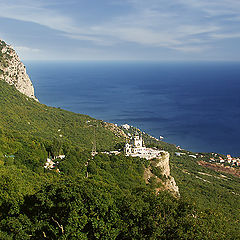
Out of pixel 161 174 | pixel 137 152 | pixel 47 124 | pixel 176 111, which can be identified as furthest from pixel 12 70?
pixel 176 111

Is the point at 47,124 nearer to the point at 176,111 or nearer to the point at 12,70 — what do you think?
the point at 12,70

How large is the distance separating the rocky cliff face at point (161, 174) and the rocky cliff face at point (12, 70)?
42635mm

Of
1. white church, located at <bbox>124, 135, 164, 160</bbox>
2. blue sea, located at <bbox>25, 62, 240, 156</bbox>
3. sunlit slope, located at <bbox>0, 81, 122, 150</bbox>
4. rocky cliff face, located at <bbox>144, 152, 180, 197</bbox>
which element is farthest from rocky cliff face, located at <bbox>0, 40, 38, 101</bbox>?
rocky cliff face, located at <bbox>144, 152, 180, 197</bbox>

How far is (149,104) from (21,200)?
367 ft

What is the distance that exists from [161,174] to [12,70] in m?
47.5

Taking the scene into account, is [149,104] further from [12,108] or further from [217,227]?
[217,227]

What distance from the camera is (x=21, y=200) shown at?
44.9 ft

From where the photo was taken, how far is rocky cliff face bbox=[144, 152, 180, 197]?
31.2 m

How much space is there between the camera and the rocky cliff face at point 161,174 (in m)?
31.2

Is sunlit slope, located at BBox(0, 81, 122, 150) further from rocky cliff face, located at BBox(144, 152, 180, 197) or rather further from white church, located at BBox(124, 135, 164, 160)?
rocky cliff face, located at BBox(144, 152, 180, 197)

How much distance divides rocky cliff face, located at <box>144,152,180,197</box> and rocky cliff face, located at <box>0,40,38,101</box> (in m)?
42.6

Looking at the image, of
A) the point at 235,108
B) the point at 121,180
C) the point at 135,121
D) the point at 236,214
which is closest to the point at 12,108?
the point at 121,180

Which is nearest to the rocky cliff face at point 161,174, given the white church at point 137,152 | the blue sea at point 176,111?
the white church at point 137,152

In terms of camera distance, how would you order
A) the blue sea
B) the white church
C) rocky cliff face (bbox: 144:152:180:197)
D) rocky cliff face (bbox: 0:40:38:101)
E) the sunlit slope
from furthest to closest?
the blue sea, rocky cliff face (bbox: 0:40:38:101), the sunlit slope, the white church, rocky cliff face (bbox: 144:152:180:197)
